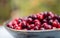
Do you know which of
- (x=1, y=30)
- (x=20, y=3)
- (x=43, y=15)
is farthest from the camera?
(x=20, y=3)

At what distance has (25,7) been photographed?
225 centimetres

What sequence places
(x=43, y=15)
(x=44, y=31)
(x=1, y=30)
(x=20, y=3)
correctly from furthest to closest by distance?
(x=20, y=3)
(x=1, y=30)
(x=43, y=15)
(x=44, y=31)

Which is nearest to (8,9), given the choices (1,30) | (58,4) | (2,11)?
(2,11)

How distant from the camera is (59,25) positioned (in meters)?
0.65

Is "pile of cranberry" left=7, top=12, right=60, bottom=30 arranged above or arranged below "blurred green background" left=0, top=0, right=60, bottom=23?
below

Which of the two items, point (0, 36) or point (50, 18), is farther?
point (0, 36)

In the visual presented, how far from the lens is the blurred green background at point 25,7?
2.21 metres

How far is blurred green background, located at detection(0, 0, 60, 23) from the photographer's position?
221 centimetres

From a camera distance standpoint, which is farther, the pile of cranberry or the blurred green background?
the blurred green background

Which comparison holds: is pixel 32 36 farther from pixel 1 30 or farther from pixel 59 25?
pixel 1 30

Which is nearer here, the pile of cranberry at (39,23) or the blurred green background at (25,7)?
the pile of cranberry at (39,23)

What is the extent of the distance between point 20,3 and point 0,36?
58.3 inches

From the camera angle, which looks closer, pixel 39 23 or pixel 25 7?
pixel 39 23

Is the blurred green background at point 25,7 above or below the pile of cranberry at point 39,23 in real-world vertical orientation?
above
